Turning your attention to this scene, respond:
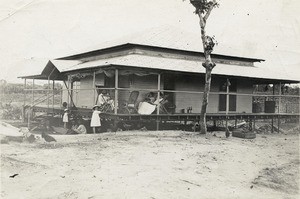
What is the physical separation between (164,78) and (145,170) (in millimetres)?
11036

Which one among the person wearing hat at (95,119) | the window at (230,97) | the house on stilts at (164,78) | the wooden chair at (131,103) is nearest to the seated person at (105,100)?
the house on stilts at (164,78)

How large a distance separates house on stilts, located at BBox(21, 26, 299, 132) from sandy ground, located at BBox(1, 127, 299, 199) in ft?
15.8

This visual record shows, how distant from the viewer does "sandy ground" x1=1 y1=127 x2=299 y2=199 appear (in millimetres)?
6230

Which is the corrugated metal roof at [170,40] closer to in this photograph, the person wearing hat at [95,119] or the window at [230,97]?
the window at [230,97]

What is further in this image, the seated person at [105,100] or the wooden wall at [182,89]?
the wooden wall at [182,89]

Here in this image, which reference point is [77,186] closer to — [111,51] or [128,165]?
[128,165]

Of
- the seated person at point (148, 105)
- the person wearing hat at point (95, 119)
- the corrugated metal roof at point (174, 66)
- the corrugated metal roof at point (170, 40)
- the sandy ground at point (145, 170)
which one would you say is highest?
the corrugated metal roof at point (170, 40)

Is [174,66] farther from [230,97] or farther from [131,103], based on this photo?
[230,97]

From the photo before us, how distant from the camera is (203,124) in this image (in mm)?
13820

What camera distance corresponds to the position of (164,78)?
59.6 ft

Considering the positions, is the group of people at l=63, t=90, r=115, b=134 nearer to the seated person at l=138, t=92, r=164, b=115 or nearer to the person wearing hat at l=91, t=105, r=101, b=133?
the person wearing hat at l=91, t=105, r=101, b=133

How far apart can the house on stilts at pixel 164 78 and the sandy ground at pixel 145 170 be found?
4.83m

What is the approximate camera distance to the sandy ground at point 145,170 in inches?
245

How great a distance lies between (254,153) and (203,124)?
3.78 meters
